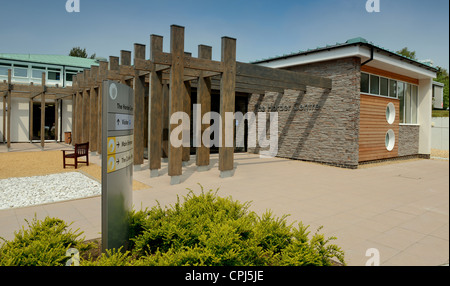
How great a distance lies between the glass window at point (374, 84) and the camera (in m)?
14.6

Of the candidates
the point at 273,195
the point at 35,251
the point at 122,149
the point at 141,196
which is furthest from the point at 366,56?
the point at 35,251

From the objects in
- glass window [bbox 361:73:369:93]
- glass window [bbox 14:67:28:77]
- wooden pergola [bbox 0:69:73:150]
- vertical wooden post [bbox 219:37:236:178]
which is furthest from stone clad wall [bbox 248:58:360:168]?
glass window [bbox 14:67:28:77]

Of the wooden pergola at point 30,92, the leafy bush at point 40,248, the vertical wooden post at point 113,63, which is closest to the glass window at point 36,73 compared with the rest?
the wooden pergola at point 30,92

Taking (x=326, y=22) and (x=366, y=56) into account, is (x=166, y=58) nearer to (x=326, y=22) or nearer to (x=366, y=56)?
(x=326, y=22)

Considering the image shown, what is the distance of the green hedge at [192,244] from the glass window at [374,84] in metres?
12.5

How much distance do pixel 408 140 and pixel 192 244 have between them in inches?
687

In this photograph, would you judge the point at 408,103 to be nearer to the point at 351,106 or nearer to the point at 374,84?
the point at 374,84

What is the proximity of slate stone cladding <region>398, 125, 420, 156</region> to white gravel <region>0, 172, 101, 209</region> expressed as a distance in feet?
50.8

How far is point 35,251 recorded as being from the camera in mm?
3258

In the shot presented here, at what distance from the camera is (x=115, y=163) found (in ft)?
11.9

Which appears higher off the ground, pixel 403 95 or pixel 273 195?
pixel 403 95

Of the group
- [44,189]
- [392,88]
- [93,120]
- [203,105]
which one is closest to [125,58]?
[203,105]

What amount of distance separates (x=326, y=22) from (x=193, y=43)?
6.63m

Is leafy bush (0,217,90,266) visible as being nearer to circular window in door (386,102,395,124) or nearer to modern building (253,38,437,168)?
modern building (253,38,437,168)
